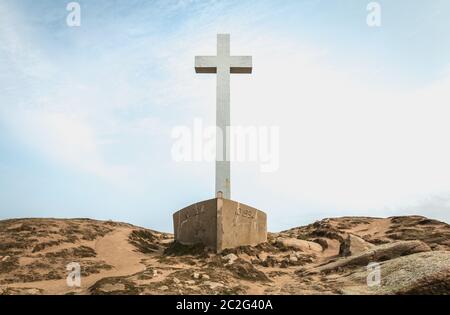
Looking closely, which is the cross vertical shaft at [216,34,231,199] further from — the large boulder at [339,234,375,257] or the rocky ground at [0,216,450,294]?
the large boulder at [339,234,375,257]

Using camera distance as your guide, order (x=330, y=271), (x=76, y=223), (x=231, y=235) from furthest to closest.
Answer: (x=76, y=223) < (x=231, y=235) < (x=330, y=271)

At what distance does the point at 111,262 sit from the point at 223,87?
7.58 m

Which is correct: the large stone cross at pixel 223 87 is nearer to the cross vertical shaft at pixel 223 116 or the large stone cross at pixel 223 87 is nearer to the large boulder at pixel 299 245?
the cross vertical shaft at pixel 223 116

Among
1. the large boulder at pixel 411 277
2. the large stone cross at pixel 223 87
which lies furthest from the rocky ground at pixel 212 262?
the large stone cross at pixel 223 87

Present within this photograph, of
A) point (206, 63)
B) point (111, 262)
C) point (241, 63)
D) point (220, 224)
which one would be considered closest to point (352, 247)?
point (220, 224)

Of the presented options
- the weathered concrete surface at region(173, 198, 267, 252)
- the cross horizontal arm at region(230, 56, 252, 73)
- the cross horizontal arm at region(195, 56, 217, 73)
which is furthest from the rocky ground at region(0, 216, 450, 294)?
the cross horizontal arm at region(195, 56, 217, 73)

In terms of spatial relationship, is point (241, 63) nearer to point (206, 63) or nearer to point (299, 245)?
point (206, 63)

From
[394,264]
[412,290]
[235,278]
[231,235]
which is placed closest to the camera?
[412,290]
